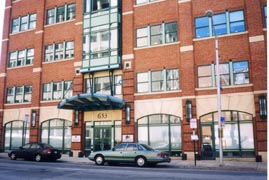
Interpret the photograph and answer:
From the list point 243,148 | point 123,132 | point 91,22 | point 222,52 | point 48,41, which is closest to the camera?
point 243,148

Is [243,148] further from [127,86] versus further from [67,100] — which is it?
[67,100]

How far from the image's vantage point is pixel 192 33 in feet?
75.6

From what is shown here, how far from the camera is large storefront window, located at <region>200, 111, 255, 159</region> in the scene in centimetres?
2034

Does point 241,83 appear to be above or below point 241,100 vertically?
above

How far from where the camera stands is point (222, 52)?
2202 cm

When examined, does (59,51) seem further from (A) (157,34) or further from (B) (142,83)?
(A) (157,34)

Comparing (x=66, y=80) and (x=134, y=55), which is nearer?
(x=134, y=55)

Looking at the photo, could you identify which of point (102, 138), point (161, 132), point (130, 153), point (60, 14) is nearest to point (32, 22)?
point (60, 14)

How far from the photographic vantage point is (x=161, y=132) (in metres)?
22.8

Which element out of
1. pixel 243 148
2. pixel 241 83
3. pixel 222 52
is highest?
pixel 222 52

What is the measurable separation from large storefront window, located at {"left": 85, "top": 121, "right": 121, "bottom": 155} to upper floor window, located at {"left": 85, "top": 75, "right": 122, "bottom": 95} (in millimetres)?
2839

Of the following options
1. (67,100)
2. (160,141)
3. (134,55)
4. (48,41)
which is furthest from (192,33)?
(48,41)

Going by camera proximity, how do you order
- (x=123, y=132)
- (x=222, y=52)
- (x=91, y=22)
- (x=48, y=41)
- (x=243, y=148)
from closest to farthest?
(x=243, y=148), (x=222, y=52), (x=123, y=132), (x=91, y=22), (x=48, y=41)

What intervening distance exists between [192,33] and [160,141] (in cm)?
926
